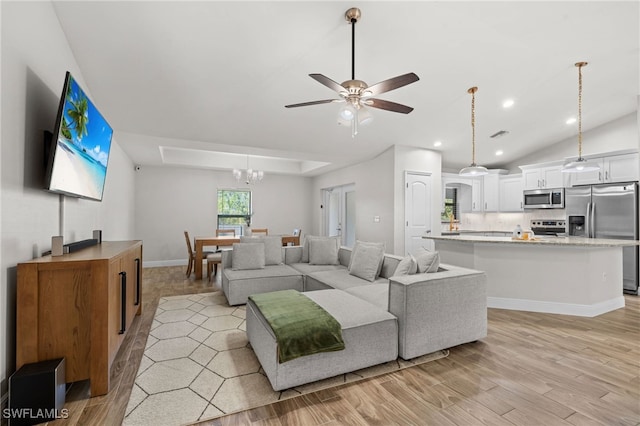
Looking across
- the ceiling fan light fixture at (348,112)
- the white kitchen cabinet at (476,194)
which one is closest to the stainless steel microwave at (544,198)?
the white kitchen cabinet at (476,194)

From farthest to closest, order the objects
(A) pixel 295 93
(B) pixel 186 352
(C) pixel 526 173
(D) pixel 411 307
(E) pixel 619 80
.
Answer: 1. (C) pixel 526 173
2. (E) pixel 619 80
3. (A) pixel 295 93
4. (B) pixel 186 352
5. (D) pixel 411 307

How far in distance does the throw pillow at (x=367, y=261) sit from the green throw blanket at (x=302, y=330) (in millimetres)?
1458

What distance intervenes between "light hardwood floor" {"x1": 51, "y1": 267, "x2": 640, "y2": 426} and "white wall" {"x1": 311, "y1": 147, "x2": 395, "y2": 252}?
10.4ft

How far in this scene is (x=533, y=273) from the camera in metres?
3.80

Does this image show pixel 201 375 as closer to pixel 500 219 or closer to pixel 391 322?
pixel 391 322

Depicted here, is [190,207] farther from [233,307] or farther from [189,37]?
[189,37]

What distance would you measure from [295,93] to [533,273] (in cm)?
388

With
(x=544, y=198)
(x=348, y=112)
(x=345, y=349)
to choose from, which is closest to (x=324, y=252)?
(x=345, y=349)

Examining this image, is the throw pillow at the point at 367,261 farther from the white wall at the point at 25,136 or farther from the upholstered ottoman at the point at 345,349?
the white wall at the point at 25,136

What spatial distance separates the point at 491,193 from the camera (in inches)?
275

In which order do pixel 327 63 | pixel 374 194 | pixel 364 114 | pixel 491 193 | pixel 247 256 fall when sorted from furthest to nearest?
pixel 491 193, pixel 374 194, pixel 247 256, pixel 327 63, pixel 364 114

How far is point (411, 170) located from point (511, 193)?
109 inches

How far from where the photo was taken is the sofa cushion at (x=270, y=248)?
463 centimetres

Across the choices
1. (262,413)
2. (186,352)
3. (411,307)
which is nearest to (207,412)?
(262,413)
